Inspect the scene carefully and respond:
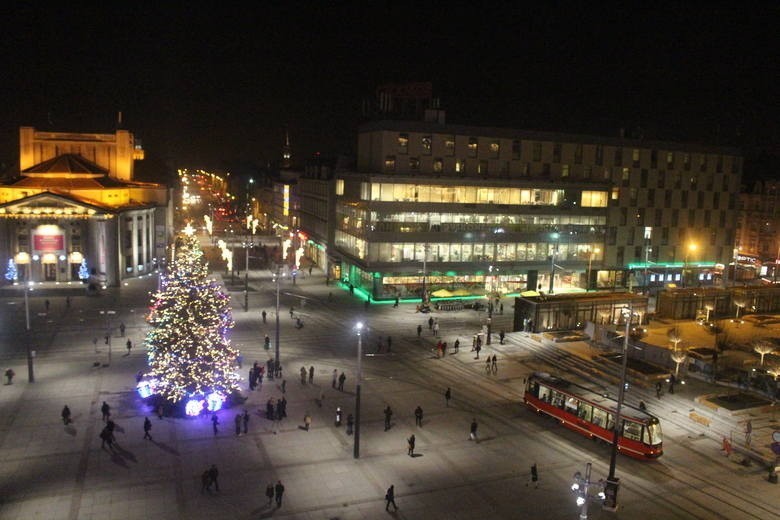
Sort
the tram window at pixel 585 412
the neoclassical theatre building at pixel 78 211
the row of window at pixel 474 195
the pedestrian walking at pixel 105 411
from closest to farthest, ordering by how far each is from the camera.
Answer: the pedestrian walking at pixel 105 411 < the tram window at pixel 585 412 < the row of window at pixel 474 195 < the neoclassical theatre building at pixel 78 211

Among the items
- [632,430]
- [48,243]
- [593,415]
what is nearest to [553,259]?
[593,415]

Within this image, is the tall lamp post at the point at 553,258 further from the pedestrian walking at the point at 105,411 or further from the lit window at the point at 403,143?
the pedestrian walking at the point at 105,411

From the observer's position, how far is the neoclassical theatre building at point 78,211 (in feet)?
231

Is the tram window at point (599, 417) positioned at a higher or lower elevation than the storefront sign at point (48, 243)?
lower

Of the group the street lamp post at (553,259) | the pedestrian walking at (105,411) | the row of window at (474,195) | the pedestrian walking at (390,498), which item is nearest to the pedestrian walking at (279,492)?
the pedestrian walking at (390,498)

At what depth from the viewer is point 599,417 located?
29.8m

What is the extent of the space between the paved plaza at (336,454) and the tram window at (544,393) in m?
1.15

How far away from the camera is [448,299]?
6619cm

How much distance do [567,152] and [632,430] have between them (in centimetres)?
5129

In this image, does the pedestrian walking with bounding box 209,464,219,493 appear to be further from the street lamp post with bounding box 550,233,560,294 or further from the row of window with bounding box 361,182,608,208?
the street lamp post with bounding box 550,233,560,294

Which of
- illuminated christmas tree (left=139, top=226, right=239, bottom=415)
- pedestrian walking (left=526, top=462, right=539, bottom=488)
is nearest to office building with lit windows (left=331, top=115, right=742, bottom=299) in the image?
illuminated christmas tree (left=139, top=226, right=239, bottom=415)

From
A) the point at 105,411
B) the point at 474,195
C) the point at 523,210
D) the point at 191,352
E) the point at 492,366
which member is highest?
the point at 474,195

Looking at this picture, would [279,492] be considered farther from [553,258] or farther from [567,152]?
[567,152]

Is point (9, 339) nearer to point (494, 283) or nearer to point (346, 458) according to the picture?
point (346, 458)
